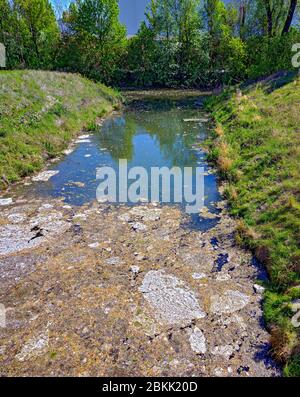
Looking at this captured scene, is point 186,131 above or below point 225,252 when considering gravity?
above

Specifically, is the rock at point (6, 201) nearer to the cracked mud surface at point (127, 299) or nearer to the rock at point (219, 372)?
the cracked mud surface at point (127, 299)

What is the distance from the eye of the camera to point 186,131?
19.2m

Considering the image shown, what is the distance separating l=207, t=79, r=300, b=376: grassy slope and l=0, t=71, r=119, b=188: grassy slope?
24.9ft

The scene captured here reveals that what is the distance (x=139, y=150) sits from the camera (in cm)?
1584

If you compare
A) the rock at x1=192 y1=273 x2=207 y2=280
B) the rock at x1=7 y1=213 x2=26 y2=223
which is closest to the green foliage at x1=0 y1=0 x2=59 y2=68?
the rock at x1=7 y1=213 x2=26 y2=223

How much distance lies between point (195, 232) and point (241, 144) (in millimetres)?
6465

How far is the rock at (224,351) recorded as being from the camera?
5164 mm

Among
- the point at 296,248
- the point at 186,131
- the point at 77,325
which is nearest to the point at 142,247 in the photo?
the point at 77,325

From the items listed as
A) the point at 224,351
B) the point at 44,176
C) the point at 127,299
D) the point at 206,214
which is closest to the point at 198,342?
the point at 224,351

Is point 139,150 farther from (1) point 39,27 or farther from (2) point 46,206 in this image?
(1) point 39,27

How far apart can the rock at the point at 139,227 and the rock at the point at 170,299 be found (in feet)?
6.03

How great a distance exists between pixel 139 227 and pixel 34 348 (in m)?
4.25

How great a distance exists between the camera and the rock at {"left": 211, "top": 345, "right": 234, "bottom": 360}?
5.16 metres
